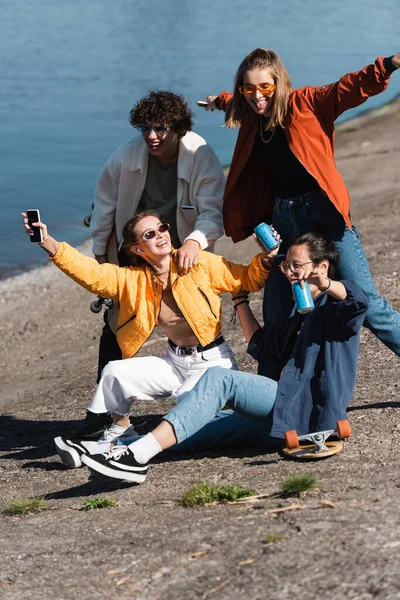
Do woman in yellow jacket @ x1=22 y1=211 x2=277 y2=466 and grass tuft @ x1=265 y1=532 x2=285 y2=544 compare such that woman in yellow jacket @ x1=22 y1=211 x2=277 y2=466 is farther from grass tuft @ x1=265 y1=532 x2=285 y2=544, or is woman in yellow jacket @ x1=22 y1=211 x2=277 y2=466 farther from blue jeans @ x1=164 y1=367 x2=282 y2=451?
grass tuft @ x1=265 y1=532 x2=285 y2=544

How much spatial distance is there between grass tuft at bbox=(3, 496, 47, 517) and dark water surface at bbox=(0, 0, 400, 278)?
25.4ft

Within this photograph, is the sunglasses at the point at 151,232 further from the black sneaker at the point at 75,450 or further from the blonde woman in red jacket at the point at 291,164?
the black sneaker at the point at 75,450

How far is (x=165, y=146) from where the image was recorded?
6070mm

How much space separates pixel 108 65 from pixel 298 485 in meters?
23.5

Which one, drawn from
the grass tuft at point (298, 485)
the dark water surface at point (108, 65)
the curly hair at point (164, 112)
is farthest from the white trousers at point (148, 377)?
the dark water surface at point (108, 65)

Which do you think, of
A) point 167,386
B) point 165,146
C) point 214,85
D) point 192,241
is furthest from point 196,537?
point 214,85

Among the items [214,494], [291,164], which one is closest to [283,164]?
[291,164]

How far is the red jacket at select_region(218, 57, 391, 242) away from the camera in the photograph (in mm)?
5281

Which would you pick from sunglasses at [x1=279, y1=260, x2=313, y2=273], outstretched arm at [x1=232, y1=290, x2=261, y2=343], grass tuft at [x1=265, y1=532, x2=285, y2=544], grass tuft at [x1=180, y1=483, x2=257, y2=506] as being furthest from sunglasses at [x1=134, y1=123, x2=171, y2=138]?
grass tuft at [x1=265, y1=532, x2=285, y2=544]

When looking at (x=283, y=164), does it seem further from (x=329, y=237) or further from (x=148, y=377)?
(x=148, y=377)

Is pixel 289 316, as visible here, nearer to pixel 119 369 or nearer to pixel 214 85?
pixel 119 369

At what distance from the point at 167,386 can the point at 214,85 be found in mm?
18746

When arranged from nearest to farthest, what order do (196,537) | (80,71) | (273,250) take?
1. (196,537)
2. (273,250)
3. (80,71)

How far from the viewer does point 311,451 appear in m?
5.47
